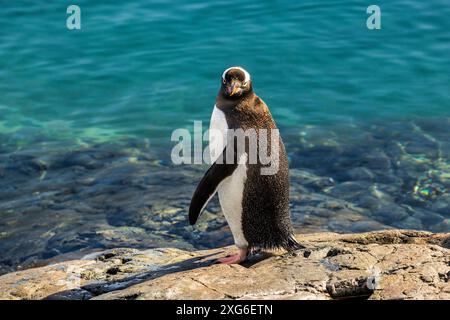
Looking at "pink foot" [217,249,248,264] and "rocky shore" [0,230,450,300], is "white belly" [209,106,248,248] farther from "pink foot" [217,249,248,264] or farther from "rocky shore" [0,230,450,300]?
"rocky shore" [0,230,450,300]

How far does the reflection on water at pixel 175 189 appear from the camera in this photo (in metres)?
9.30

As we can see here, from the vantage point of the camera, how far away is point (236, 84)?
233 inches

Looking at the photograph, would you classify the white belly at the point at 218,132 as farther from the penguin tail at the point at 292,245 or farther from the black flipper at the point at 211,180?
the penguin tail at the point at 292,245

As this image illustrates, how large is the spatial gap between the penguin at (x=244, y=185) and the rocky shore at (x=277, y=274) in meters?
0.16

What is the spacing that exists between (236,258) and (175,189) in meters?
4.74

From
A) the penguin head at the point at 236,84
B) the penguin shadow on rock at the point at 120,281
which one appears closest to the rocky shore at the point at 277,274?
the penguin shadow on rock at the point at 120,281

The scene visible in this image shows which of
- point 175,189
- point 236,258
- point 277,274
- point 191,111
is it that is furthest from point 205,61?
point 277,274

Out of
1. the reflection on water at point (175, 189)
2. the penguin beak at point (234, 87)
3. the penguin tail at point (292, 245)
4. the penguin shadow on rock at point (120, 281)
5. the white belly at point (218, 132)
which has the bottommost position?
the reflection on water at point (175, 189)

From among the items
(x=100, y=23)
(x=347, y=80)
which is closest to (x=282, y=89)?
(x=347, y=80)

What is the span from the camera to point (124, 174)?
439 inches

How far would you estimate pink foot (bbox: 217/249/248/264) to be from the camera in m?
5.84

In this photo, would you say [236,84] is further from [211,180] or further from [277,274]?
[277,274]
